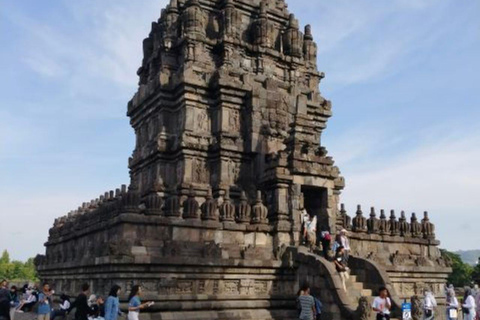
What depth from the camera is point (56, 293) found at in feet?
80.2

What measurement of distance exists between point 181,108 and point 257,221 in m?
7.54

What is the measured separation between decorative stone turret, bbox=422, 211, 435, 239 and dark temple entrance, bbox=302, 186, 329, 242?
665 centimetres

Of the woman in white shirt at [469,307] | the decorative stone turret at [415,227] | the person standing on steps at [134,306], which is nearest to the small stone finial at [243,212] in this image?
the person standing on steps at [134,306]

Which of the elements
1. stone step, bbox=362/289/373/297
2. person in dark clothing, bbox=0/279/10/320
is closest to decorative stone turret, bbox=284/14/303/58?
stone step, bbox=362/289/373/297

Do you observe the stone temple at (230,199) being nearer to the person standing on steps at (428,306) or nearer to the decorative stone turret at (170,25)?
the decorative stone turret at (170,25)

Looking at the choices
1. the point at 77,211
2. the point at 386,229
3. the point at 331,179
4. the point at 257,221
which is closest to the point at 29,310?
the point at 77,211

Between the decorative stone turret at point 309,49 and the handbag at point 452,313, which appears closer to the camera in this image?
the handbag at point 452,313

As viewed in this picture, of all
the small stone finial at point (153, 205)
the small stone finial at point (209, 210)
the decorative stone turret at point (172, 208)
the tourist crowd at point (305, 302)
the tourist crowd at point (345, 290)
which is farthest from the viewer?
the small stone finial at point (209, 210)

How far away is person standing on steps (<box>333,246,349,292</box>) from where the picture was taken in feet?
56.7

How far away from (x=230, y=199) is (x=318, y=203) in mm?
3763

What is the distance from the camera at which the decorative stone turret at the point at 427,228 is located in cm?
2500

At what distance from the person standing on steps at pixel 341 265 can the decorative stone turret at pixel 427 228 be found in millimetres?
8489

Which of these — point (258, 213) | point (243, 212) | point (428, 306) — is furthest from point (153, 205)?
point (428, 306)

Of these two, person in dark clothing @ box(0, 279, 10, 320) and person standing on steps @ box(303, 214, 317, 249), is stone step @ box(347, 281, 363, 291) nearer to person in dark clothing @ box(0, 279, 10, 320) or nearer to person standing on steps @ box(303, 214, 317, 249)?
person standing on steps @ box(303, 214, 317, 249)
